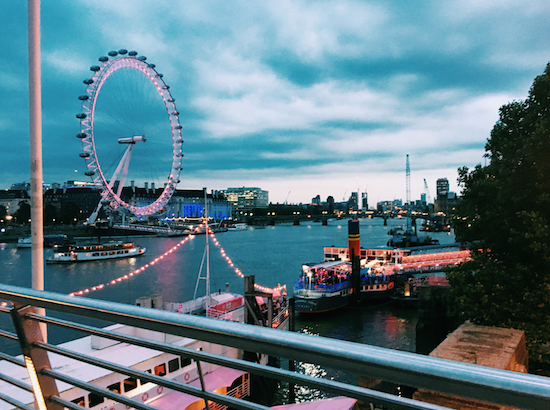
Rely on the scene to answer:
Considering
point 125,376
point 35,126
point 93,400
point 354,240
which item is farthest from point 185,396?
point 354,240

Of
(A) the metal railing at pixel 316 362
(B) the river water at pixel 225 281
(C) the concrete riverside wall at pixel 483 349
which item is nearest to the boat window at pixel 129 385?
(B) the river water at pixel 225 281

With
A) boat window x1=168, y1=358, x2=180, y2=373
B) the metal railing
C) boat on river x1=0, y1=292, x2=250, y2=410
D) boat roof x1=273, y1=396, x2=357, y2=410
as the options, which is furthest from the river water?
the metal railing

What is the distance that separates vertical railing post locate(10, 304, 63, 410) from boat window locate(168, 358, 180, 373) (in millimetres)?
10460

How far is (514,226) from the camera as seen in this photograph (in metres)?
11.2

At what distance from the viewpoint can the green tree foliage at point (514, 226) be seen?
10.1m

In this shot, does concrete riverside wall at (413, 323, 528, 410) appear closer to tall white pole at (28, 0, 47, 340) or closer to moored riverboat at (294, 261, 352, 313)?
tall white pole at (28, 0, 47, 340)

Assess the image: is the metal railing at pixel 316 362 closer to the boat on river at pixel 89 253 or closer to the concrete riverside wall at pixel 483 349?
the concrete riverside wall at pixel 483 349

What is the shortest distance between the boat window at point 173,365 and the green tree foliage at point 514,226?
307 inches

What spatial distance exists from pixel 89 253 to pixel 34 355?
47.5 m

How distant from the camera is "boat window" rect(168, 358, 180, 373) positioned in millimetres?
11204

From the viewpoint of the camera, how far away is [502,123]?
1280cm

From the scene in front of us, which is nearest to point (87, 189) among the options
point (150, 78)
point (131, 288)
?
point (150, 78)

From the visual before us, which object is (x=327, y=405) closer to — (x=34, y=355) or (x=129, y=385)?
(x=129, y=385)

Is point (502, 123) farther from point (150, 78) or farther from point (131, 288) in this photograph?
point (150, 78)
